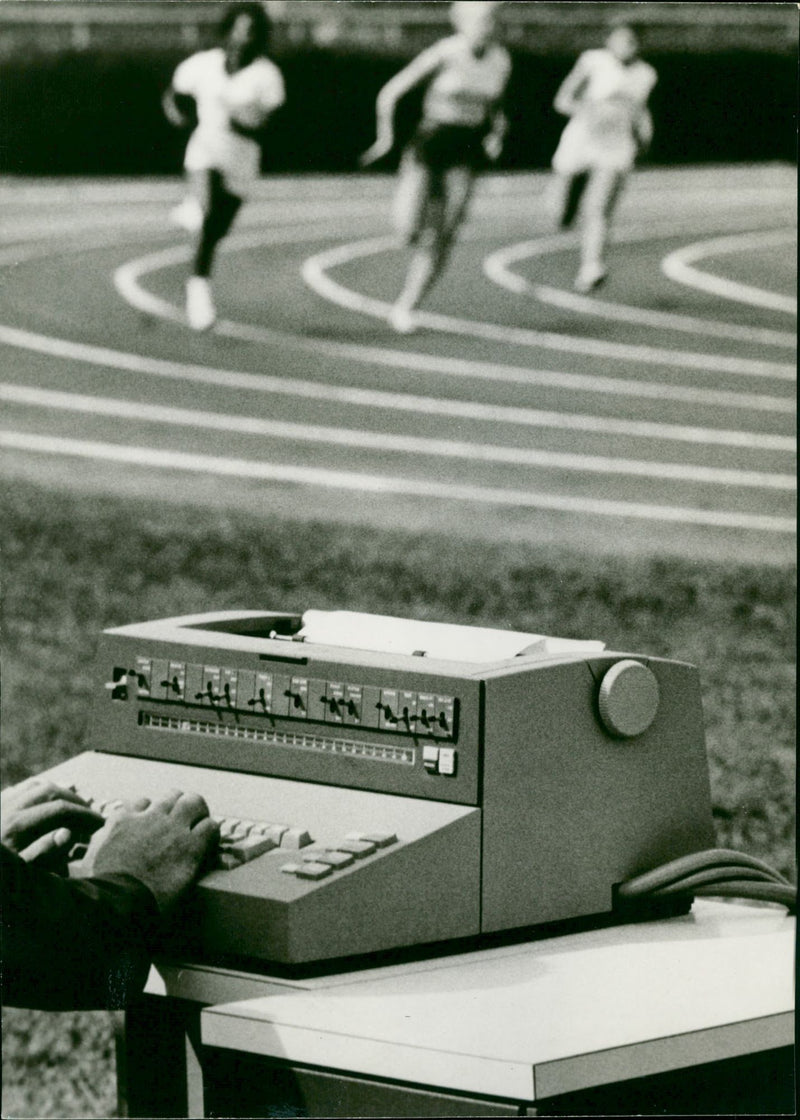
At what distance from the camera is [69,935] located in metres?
1.34

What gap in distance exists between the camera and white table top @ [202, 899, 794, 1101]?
1.26 meters

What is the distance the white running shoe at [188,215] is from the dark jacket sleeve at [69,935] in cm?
548

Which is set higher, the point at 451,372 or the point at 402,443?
the point at 451,372

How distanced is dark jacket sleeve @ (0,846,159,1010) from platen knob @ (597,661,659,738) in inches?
17.0

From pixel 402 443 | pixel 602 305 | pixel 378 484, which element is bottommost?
pixel 378 484

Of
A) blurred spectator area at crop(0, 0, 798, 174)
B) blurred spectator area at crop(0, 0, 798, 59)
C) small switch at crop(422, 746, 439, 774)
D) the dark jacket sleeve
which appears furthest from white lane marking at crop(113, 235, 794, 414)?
the dark jacket sleeve

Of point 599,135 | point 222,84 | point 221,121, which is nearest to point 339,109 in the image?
point 221,121

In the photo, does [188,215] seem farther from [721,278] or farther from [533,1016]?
[533,1016]

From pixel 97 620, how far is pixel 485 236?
2.00m

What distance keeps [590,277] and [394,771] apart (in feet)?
17.0

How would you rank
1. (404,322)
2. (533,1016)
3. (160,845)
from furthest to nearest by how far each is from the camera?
(404,322), (160,845), (533,1016)

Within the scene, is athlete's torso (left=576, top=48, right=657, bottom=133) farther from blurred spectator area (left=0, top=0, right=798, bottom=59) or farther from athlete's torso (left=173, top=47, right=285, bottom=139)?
athlete's torso (left=173, top=47, right=285, bottom=139)

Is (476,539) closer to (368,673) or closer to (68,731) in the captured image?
(68,731)

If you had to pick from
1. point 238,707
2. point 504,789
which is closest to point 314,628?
point 238,707
